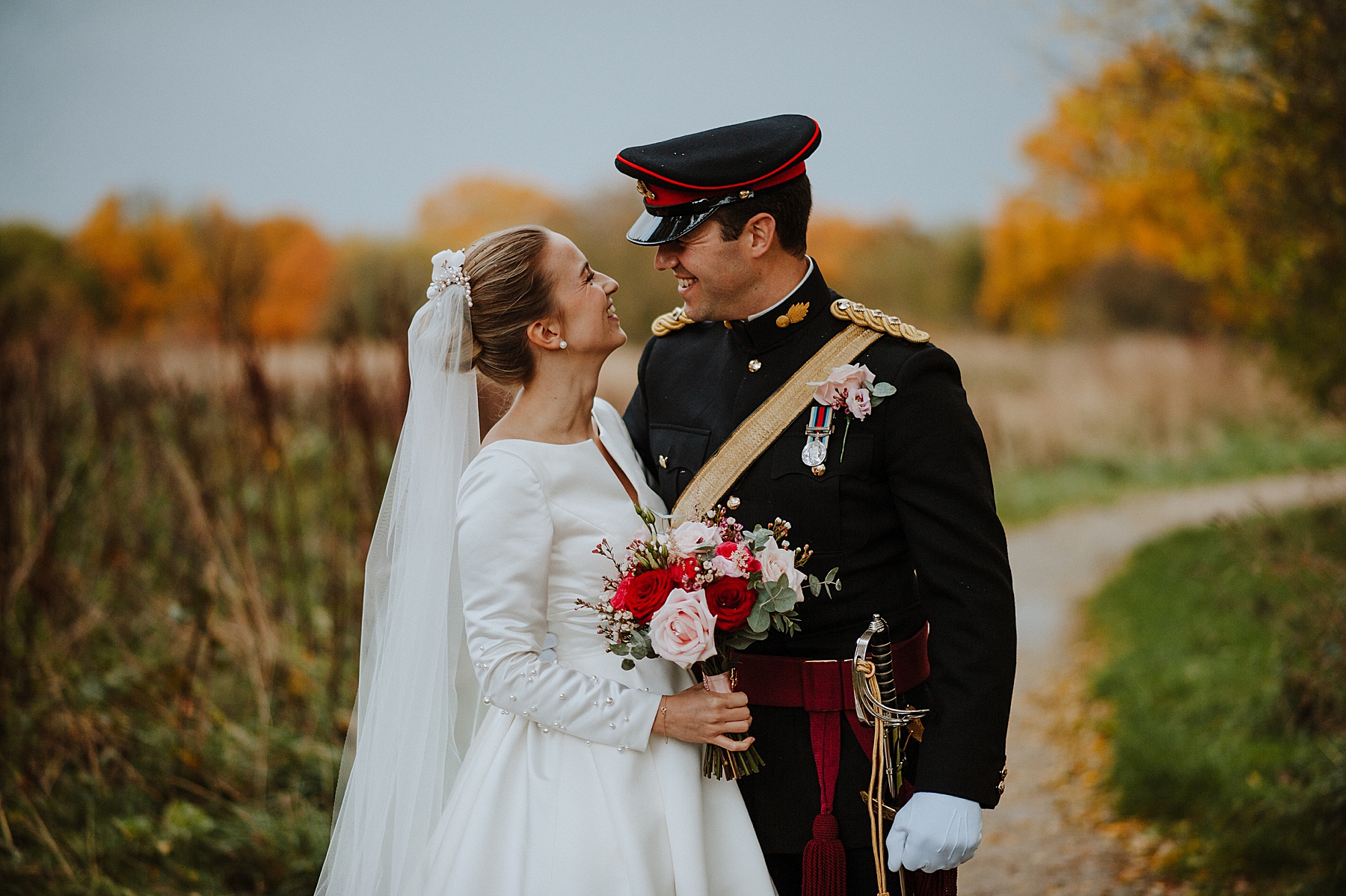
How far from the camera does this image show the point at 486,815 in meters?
2.09

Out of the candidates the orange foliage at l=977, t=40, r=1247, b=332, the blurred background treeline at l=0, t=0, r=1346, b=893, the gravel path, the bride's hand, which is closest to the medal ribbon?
the bride's hand

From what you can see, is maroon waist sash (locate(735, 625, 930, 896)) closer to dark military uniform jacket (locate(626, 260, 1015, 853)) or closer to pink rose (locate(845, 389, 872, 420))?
dark military uniform jacket (locate(626, 260, 1015, 853))

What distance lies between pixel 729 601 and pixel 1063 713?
495cm

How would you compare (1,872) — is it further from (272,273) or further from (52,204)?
(272,273)

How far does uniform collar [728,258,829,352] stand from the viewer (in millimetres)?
2402

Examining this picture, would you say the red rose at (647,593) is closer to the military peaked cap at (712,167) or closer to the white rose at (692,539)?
the white rose at (692,539)

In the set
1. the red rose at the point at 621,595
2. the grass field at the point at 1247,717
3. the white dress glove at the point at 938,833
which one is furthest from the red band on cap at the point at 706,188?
the grass field at the point at 1247,717

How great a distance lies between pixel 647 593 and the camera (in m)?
1.94

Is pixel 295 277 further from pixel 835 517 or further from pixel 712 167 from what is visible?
pixel 835 517

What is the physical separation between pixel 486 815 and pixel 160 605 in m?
3.54

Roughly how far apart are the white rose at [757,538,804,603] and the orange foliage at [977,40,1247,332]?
5.05 meters

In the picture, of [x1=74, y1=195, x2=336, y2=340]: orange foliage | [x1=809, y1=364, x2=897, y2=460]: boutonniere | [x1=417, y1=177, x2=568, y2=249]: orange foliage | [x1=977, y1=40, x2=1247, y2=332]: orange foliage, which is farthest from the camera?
[x1=417, y1=177, x2=568, y2=249]: orange foliage

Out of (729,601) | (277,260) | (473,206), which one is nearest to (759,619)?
(729,601)

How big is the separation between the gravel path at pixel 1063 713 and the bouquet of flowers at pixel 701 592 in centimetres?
283
